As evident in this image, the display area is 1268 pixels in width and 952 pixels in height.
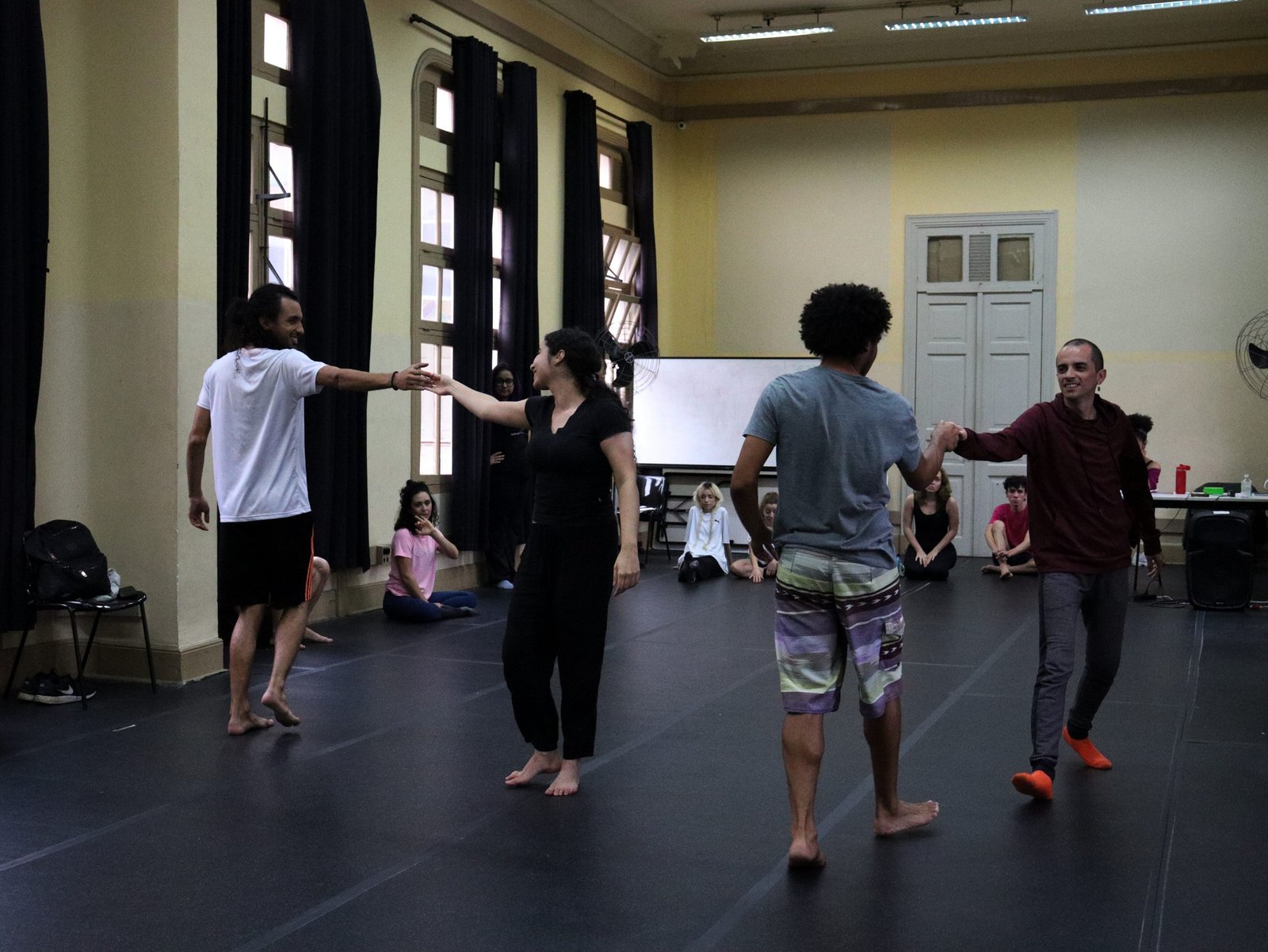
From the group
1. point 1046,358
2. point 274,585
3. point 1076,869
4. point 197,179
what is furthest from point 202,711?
point 1046,358

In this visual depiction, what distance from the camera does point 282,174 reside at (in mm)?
8070

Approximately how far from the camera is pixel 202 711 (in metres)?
5.82

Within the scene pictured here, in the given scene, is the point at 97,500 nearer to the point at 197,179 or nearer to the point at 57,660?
the point at 57,660

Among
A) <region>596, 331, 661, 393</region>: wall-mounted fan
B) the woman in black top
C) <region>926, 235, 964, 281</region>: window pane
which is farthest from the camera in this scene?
<region>926, 235, 964, 281</region>: window pane

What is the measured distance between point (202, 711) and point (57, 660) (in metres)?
1.03

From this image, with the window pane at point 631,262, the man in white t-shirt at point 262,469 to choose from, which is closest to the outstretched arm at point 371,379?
the man in white t-shirt at point 262,469

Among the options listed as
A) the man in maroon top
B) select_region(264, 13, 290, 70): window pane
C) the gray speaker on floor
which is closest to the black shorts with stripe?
the man in maroon top

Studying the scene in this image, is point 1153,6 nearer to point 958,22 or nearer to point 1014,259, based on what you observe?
point 958,22

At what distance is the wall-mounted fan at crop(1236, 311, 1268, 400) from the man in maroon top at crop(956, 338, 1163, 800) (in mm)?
8626

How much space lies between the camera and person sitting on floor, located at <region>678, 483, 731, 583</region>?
36.4 feet

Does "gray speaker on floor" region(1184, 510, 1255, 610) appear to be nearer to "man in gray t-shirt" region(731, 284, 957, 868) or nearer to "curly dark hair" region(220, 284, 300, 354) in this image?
"man in gray t-shirt" region(731, 284, 957, 868)

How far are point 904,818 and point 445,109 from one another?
7.20 meters

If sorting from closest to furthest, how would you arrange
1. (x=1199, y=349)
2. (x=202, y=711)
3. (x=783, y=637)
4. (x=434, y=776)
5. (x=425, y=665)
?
(x=783, y=637)
(x=434, y=776)
(x=202, y=711)
(x=425, y=665)
(x=1199, y=349)

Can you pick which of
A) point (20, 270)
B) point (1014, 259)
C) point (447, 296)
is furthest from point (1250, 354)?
point (20, 270)
